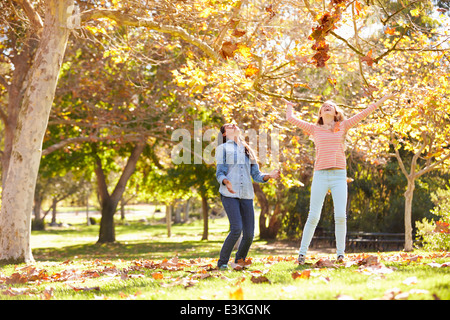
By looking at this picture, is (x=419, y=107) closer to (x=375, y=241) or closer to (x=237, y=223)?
(x=237, y=223)

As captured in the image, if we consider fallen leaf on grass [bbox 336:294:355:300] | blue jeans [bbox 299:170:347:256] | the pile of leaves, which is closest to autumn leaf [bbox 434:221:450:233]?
the pile of leaves

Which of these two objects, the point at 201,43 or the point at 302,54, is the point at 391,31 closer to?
the point at 302,54

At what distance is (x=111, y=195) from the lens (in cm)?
2306

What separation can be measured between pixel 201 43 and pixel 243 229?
14.4ft

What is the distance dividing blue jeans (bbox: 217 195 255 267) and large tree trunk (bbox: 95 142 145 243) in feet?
53.3

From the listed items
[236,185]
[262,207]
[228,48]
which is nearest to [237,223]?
[236,185]

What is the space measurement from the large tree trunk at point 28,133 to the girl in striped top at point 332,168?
5866mm

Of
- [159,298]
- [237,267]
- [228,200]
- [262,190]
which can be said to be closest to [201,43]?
[228,200]

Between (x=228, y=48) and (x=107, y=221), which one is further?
(x=107, y=221)

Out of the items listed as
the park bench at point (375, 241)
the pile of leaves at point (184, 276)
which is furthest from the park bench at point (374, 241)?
the pile of leaves at point (184, 276)

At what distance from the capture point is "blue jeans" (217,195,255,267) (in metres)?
5.78

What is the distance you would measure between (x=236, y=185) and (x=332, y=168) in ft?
4.19

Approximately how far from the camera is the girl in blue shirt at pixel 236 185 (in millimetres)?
5801
